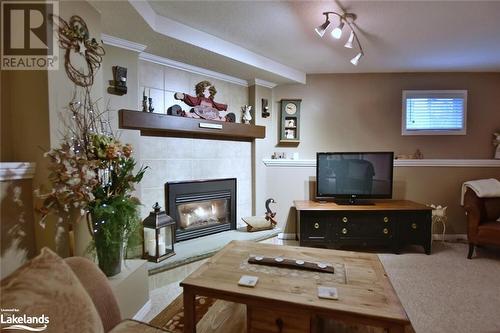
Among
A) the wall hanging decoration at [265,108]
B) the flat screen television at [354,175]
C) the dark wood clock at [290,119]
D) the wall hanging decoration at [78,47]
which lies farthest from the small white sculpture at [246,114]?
the wall hanging decoration at [78,47]

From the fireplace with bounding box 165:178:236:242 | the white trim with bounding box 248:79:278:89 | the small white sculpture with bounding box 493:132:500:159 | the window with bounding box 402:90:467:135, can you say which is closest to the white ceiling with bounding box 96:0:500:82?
the white trim with bounding box 248:79:278:89

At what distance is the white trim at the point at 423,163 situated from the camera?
3.53 m

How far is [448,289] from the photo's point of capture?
2.28 m

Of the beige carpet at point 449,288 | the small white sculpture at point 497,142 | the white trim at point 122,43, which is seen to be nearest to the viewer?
the beige carpet at point 449,288

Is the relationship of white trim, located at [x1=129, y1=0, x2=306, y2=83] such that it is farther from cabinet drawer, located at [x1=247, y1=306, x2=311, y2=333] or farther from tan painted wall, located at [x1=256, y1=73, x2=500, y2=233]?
cabinet drawer, located at [x1=247, y1=306, x2=311, y2=333]

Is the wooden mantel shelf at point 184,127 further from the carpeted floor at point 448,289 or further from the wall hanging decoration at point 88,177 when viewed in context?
the carpeted floor at point 448,289

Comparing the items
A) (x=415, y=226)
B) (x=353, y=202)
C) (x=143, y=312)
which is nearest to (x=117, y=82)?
(x=143, y=312)

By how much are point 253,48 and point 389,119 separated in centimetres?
225

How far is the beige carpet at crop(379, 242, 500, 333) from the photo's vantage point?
1.83 m

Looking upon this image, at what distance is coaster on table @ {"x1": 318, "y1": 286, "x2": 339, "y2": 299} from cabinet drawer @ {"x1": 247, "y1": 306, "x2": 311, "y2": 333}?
13cm

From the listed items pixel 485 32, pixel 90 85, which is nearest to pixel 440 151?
pixel 485 32

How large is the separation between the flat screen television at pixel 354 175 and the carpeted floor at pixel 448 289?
0.82 m

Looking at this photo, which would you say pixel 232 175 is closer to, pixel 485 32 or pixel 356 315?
pixel 356 315

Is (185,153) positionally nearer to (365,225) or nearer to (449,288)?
(365,225)
